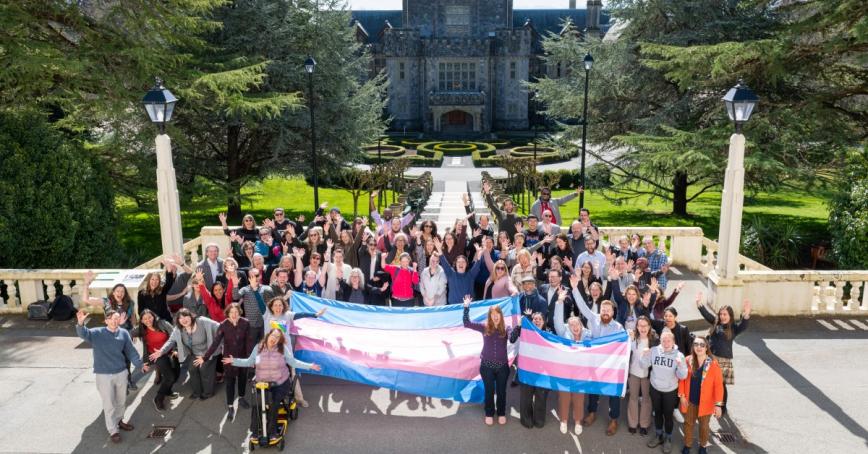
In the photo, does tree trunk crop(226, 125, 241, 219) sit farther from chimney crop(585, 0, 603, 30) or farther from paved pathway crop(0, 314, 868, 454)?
chimney crop(585, 0, 603, 30)

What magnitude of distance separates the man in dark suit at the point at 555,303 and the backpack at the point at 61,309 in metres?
9.21

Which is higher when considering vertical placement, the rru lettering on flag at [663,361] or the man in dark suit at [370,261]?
the man in dark suit at [370,261]

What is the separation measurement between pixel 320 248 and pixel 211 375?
3532mm

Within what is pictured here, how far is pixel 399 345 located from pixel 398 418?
1.13 m

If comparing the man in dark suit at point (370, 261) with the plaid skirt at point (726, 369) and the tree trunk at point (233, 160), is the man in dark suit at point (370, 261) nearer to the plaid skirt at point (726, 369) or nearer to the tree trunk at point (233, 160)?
the plaid skirt at point (726, 369)

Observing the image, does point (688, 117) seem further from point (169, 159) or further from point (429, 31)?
point (429, 31)

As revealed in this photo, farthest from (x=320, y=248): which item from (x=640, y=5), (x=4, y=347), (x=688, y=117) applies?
(x=640, y=5)

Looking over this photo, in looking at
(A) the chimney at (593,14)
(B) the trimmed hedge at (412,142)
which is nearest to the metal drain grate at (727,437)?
(B) the trimmed hedge at (412,142)

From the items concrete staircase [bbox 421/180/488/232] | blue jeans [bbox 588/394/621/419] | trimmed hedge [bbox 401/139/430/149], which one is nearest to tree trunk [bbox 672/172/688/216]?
concrete staircase [bbox 421/180/488/232]

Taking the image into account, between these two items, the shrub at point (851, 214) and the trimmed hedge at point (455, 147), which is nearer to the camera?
the shrub at point (851, 214)

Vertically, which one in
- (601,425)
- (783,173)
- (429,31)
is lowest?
(601,425)

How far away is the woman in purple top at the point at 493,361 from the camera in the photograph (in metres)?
8.76

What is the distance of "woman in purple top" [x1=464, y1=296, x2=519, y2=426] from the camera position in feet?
28.7

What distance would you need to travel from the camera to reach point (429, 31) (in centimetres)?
6731
